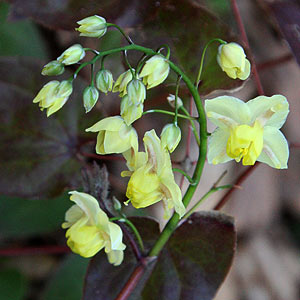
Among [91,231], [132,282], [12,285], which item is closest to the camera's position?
[91,231]

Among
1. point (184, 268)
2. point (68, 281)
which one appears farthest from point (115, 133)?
point (68, 281)

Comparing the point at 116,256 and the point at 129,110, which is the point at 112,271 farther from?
the point at 129,110

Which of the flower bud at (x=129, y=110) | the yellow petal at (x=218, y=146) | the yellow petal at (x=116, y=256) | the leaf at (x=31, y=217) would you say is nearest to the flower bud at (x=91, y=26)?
the flower bud at (x=129, y=110)

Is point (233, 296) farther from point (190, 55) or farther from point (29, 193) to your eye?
point (190, 55)

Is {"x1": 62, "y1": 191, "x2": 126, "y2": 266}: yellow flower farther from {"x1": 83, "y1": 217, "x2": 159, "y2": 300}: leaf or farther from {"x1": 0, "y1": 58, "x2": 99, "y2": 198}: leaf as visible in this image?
{"x1": 0, "y1": 58, "x2": 99, "y2": 198}: leaf

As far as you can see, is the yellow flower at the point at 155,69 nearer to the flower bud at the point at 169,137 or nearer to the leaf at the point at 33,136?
the flower bud at the point at 169,137

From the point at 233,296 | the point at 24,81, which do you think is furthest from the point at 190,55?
the point at 233,296

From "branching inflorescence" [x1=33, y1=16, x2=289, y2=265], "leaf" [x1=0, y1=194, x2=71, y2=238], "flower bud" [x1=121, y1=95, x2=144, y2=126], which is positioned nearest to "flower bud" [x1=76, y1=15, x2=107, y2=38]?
"branching inflorescence" [x1=33, y1=16, x2=289, y2=265]
